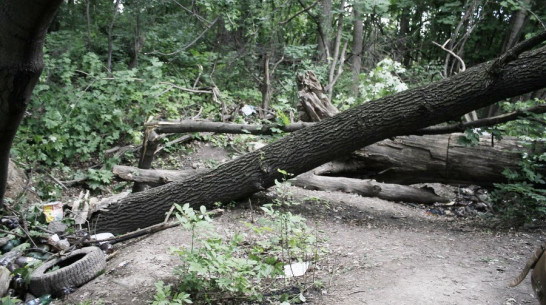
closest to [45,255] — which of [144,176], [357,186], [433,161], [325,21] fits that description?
[144,176]

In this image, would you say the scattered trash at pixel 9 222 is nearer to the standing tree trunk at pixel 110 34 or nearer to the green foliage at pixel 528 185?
the standing tree trunk at pixel 110 34

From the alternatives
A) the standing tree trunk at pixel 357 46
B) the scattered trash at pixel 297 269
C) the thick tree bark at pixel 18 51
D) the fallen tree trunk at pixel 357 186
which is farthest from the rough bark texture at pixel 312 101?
the thick tree bark at pixel 18 51

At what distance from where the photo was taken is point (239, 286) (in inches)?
133

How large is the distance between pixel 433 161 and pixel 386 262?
2901 mm

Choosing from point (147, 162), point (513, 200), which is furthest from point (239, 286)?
point (513, 200)

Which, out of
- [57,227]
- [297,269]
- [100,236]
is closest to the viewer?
[297,269]

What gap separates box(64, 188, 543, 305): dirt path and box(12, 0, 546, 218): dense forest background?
4.98ft

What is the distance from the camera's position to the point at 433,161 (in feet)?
21.9

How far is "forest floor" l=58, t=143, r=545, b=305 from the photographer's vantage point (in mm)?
3619

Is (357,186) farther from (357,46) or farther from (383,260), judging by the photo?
(357,46)

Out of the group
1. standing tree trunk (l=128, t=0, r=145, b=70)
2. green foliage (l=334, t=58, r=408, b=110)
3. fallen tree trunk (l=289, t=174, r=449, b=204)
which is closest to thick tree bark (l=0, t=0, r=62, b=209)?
fallen tree trunk (l=289, t=174, r=449, b=204)

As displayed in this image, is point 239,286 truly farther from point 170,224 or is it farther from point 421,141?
point 421,141

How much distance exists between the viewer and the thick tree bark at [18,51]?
1287mm

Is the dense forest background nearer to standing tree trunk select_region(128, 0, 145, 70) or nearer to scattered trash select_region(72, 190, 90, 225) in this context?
standing tree trunk select_region(128, 0, 145, 70)
